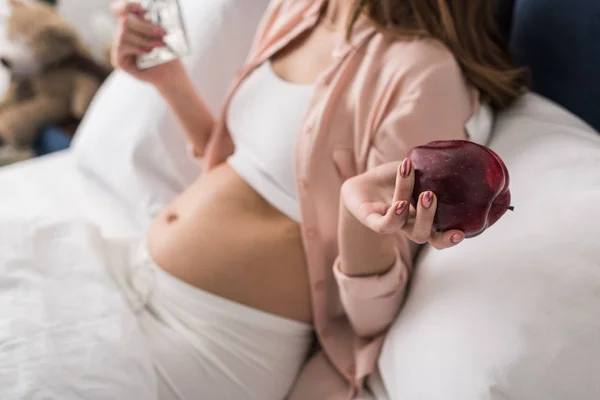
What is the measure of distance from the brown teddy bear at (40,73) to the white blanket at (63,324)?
2.99 feet

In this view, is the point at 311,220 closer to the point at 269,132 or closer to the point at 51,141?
the point at 269,132

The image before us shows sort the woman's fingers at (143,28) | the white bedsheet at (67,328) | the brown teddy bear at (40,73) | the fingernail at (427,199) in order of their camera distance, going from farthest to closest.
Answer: the brown teddy bear at (40,73) < the woman's fingers at (143,28) < the white bedsheet at (67,328) < the fingernail at (427,199)

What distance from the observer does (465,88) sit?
0.80 m

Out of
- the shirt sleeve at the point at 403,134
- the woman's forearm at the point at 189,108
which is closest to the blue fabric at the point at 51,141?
the woman's forearm at the point at 189,108

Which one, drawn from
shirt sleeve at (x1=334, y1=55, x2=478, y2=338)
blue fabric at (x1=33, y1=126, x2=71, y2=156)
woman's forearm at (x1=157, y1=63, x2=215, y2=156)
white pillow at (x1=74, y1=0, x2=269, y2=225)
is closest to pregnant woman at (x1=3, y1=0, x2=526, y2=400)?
shirt sleeve at (x1=334, y1=55, x2=478, y2=338)

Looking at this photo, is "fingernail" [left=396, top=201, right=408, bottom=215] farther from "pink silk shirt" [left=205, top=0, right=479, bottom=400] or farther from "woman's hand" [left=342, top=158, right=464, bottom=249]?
"pink silk shirt" [left=205, top=0, right=479, bottom=400]

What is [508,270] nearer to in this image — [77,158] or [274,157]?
[274,157]

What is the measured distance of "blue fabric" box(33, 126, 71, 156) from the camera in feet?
5.50

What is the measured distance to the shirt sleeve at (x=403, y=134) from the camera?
73 centimetres

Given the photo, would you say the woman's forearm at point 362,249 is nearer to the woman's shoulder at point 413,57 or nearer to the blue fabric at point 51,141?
the woman's shoulder at point 413,57

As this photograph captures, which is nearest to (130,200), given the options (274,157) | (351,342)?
(274,157)

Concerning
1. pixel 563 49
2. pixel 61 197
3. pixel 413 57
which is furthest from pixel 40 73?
pixel 563 49

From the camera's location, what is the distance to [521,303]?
59 cm

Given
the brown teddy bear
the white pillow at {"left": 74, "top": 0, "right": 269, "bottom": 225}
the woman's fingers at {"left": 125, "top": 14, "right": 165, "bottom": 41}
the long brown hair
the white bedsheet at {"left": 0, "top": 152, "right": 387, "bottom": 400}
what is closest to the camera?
the white bedsheet at {"left": 0, "top": 152, "right": 387, "bottom": 400}
